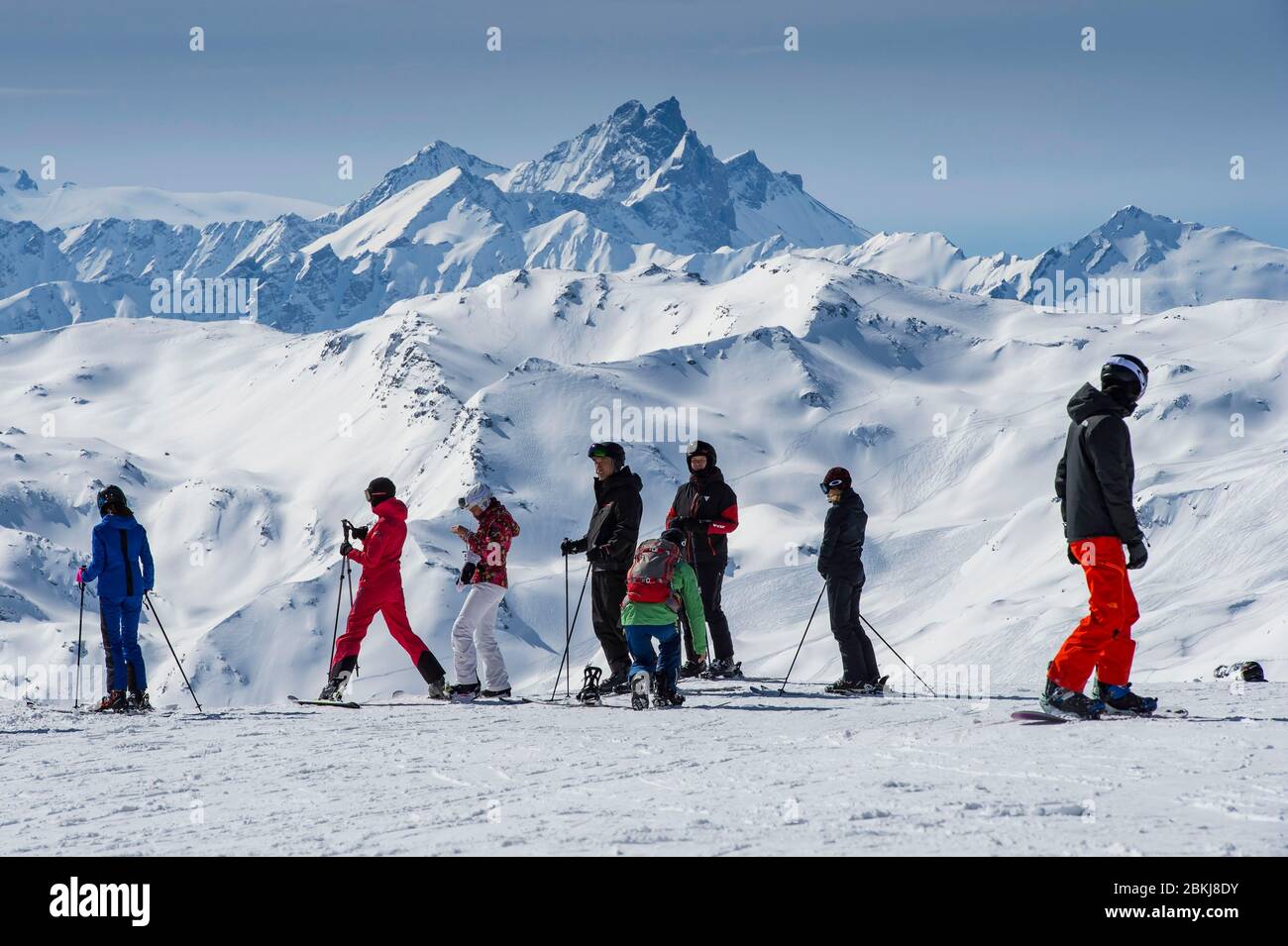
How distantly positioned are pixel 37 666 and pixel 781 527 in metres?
79.3

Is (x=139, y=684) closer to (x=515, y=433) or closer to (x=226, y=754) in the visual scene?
(x=226, y=754)

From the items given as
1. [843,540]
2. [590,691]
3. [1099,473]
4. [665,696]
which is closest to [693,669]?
[590,691]

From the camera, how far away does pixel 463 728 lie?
34.0 feet

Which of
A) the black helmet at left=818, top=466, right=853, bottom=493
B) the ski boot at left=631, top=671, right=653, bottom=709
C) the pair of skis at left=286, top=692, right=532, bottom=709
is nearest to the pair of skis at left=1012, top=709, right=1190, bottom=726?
the ski boot at left=631, top=671, right=653, bottom=709

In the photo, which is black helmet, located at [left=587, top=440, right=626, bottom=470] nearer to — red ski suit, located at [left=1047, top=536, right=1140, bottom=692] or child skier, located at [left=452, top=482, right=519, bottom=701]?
child skier, located at [left=452, top=482, right=519, bottom=701]

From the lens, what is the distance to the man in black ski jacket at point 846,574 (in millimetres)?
12805

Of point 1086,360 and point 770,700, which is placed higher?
point 1086,360

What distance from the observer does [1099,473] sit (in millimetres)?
8555

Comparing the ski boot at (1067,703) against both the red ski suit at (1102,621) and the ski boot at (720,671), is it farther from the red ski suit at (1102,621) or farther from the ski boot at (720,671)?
the ski boot at (720,671)

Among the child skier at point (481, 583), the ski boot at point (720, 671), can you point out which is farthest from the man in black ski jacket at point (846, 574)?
the child skier at point (481, 583)

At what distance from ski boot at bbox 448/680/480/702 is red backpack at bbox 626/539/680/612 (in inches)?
98.6

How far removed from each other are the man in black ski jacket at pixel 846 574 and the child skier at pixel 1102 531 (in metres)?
3.92
